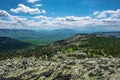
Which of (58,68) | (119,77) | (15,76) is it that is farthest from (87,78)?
(15,76)

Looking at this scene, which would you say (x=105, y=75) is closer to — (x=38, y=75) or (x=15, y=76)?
(x=38, y=75)

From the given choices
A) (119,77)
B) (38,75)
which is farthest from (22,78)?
(119,77)

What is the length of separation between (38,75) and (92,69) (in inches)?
1084

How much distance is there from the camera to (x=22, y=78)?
11156cm

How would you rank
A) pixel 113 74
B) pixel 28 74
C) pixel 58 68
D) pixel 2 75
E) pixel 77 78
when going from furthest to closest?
pixel 2 75
pixel 28 74
pixel 58 68
pixel 77 78
pixel 113 74

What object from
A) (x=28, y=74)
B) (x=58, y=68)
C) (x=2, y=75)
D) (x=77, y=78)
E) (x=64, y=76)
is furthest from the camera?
(x=2, y=75)

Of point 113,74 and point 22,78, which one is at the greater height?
point 113,74

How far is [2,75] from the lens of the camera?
127875 mm

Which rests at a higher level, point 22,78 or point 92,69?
point 92,69

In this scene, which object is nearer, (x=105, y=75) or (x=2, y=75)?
(x=105, y=75)

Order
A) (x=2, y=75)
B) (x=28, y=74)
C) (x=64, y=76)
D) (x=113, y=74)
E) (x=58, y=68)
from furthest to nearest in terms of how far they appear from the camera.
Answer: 1. (x=2, y=75)
2. (x=28, y=74)
3. (x=58, y=68)
4. (x=64, y=76)
5. (x=113, y=74)

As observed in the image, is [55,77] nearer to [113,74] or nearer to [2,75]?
[113,74]

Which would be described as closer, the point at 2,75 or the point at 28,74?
the point at 28,74

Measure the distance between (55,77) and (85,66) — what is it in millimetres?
16384
